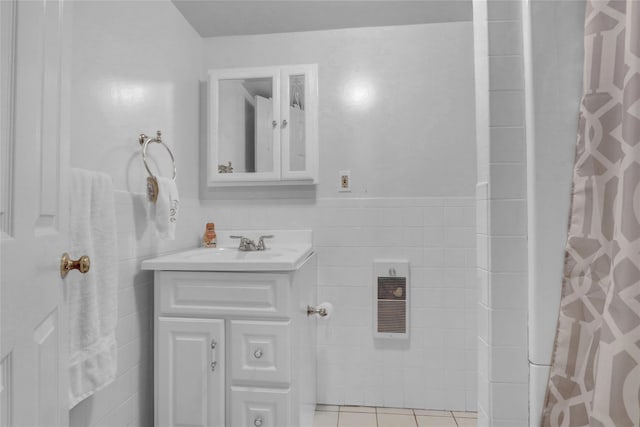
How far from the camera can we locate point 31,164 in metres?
0.60

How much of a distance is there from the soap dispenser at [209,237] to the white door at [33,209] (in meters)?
1.20

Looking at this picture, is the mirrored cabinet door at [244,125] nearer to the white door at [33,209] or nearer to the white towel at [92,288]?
the white towel at [92,288]

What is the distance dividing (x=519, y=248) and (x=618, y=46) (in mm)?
425

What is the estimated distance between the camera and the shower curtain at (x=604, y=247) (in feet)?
1.99

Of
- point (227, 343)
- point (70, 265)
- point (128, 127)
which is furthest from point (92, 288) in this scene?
point (128, 127)

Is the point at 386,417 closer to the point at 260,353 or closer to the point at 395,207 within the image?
the point at 260,353

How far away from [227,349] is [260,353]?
0.44 ft

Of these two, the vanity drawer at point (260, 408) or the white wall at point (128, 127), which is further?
the vanity drawer at point (260, 408)

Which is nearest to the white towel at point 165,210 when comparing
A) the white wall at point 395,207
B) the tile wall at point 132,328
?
the tile wall at point 132,328

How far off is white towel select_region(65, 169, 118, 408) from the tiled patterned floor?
113cm

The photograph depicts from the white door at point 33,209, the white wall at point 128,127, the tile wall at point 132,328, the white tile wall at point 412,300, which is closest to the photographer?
the white door at point 33,209

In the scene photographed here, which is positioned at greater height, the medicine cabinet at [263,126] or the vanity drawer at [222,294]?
the medicine cabinet at [263,126]

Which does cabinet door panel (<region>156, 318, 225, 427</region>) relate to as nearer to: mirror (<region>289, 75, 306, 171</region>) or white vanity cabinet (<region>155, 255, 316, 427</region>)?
white vanity cabinet (<region>155, 255, 316, 427</region>)

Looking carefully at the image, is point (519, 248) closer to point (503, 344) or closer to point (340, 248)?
point (503, 344)
